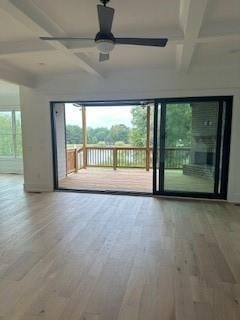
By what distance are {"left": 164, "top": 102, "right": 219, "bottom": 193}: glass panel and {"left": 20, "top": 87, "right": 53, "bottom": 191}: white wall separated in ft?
9.03

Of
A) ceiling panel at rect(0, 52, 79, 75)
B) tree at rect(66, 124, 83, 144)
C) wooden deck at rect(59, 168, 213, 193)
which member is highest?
ceiling panel at rect(0, 52, 79, 75)

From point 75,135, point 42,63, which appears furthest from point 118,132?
point 42,63

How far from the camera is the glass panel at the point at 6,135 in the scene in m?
8.29

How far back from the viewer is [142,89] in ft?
16.8

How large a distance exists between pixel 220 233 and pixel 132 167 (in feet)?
20.1

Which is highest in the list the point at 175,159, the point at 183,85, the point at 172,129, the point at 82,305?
the point at 183,85

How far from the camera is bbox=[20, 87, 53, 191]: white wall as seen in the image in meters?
5.71

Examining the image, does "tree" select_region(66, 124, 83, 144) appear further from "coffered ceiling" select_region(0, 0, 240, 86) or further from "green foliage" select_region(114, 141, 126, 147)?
"coffered ceiling" select_region(0, 0, 240, 86)

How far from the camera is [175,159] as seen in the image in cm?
526

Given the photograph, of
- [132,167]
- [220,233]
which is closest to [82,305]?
[220,233]

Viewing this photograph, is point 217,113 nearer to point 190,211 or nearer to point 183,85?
point 183,85

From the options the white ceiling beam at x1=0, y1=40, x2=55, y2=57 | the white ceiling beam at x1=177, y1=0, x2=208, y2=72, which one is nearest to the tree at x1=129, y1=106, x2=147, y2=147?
the white ceiling beam at x1=177, y1=0, x2=208, y2=72

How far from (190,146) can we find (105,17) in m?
3.53

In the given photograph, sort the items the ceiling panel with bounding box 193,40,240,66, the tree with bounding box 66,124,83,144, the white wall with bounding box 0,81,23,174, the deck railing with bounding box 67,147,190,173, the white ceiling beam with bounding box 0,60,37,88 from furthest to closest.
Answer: the tree with bounding box 66,124,83,144 → the deck railing with bounding box 67,147,190,173 → the white wall with bounding box 0,81,23,174 → the white ceiling beam with bounding box 0,60,37,88 → the ceiling panel with bounding box 193,40,240,66
